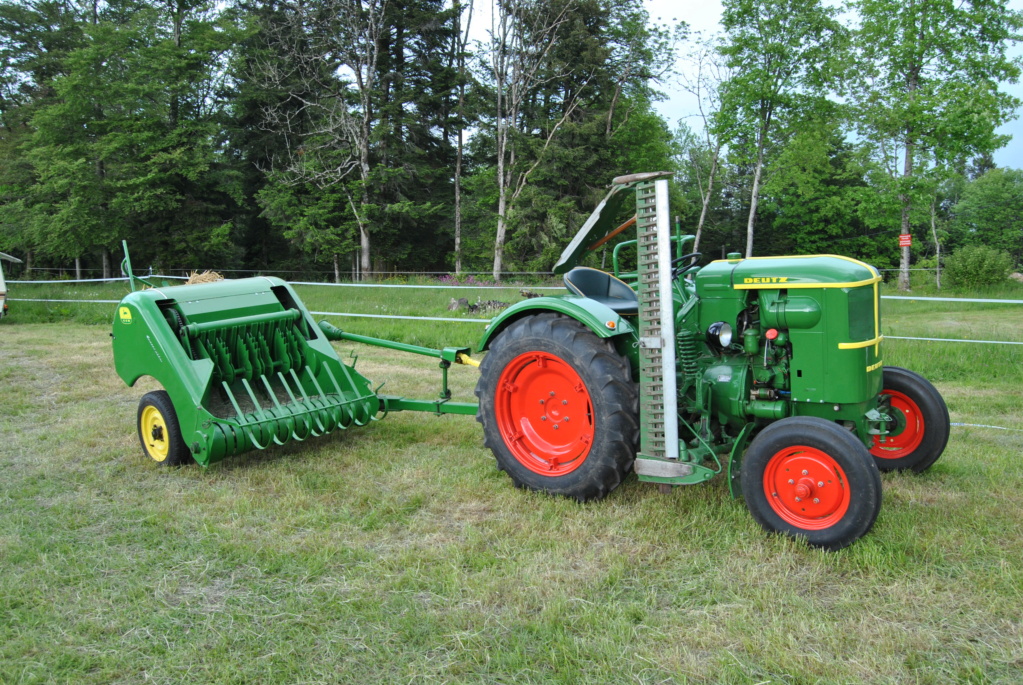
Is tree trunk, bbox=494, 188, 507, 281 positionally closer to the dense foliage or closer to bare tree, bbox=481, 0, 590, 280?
bare tree, bbox=481, 0, 590, 280

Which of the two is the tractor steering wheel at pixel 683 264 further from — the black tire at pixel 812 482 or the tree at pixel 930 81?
the tree at pixel 930 81

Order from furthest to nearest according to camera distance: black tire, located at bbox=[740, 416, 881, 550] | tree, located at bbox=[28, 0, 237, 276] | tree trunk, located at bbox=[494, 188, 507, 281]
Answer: tree trunk, located at bbox=[494, 188, 507, 281], tree, located at bbox=[28, 0, 237, 276], black tire, located at bbox=[740, 416, 881, 550]

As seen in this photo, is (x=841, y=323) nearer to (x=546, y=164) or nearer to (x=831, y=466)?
(x=831, y=466)

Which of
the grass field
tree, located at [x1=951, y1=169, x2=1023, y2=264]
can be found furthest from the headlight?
tree, located at [x1=951, y1=169, x2=1023, y2=264]

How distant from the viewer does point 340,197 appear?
23.8 m

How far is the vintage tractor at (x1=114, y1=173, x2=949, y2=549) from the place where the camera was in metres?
3.25

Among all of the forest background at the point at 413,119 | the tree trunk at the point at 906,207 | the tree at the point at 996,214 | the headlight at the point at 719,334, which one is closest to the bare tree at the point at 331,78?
the forest background at the point at 413,119

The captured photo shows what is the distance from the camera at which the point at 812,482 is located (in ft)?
10.3

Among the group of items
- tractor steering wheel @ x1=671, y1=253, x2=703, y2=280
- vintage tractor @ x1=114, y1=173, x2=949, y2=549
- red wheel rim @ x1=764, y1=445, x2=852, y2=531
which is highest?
tractor steering wheel @ x1=671, y1=253, x2=703, y2=280

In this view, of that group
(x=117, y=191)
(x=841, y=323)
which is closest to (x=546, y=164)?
(x=117, y=191)

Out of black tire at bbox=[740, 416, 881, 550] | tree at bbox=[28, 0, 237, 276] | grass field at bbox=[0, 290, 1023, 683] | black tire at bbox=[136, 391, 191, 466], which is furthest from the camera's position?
tree at bbox=[28, 0, 237, 276]

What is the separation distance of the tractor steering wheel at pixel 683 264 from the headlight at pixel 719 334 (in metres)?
Answer: 0.38

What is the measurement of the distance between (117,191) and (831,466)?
22.2 meters

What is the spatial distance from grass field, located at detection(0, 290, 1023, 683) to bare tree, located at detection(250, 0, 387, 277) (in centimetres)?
1874
